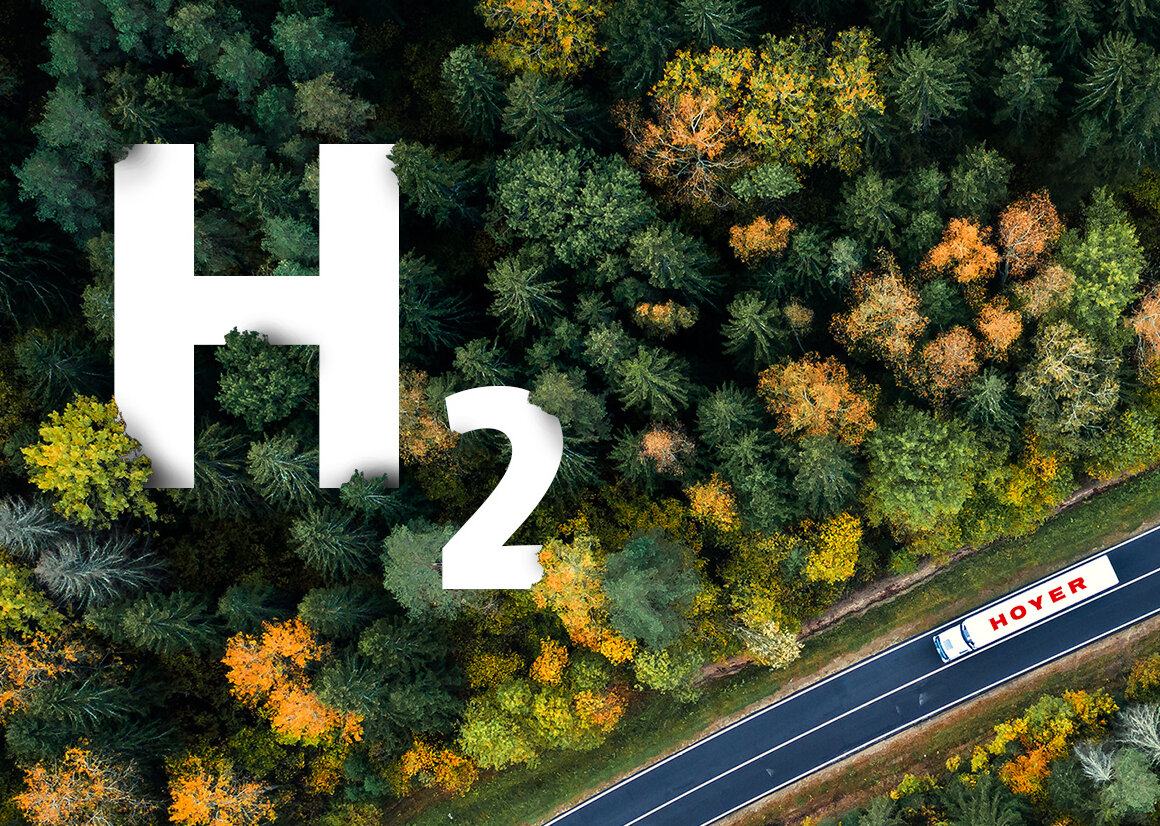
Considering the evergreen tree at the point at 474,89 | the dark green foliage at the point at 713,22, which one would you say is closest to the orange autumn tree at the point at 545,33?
the evergreen tree at the point at 474,89

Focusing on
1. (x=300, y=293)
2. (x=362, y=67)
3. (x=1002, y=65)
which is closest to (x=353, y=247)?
(x=300, y=293)

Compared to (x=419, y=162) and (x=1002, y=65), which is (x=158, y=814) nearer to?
(x=419, y=162)

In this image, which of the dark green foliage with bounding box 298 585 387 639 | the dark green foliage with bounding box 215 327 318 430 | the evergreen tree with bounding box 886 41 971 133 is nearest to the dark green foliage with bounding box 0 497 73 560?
the dark green foliage with bounding box 215 327 318 430

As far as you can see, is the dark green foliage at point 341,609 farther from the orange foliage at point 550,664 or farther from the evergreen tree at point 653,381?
the evergreen tree at point 653,381

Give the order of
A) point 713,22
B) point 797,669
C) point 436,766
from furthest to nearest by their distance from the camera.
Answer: point 797,669 → point 436,766 → point 713,22

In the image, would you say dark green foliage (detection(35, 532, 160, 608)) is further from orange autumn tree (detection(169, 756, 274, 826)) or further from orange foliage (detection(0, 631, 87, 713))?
orange autumn tree (detection(169, 756, 274, 826))

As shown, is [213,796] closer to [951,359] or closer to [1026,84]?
[951,359]

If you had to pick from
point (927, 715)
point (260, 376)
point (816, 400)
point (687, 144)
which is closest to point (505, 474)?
point (260, 376)
